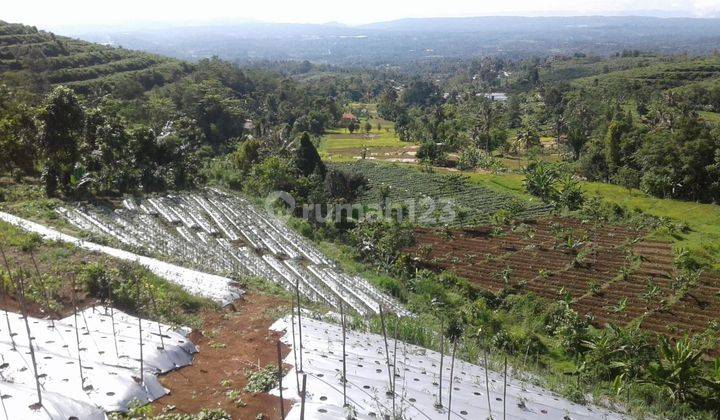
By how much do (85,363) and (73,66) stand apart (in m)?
41.9

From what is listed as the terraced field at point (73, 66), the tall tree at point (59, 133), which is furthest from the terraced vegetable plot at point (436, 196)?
the terraced field at point (73, 66)

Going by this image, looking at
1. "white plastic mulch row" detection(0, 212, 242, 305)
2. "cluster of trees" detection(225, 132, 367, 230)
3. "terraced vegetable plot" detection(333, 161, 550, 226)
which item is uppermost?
"white plastic mulch row" detection(0, 212, 242, 305)

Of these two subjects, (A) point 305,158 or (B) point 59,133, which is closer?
(B) point 59,133

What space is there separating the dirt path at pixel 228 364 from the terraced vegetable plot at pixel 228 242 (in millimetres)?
2531

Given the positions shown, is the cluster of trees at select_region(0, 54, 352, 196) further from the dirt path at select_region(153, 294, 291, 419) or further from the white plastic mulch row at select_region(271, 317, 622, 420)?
the white plastic mulch row at select_region(271, 317, 622, 420)

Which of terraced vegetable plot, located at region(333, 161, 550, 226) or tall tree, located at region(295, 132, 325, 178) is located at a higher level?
tall tree, located at region(295, 132, 325, 178)

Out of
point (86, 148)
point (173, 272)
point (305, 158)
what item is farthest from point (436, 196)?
point (173, 272)

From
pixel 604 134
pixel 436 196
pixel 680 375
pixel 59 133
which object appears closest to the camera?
pixel 680 375

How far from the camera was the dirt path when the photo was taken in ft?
20.0

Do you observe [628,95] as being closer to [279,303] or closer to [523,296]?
[523,296]

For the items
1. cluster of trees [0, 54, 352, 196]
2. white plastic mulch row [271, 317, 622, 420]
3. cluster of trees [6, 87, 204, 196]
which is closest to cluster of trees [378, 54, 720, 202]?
cluster of trees [0, 54, 352, 196]

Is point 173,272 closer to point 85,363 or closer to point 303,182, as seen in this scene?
point 85,363

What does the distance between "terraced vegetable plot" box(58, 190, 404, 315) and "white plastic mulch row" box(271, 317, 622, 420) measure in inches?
132

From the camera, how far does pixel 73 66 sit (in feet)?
134
